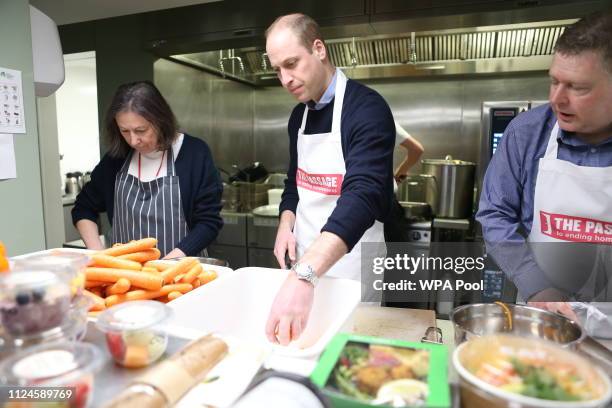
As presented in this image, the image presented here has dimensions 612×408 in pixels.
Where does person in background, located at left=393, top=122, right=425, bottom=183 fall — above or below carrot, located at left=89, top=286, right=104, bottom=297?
above

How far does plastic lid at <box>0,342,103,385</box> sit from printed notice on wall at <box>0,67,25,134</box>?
1.38m

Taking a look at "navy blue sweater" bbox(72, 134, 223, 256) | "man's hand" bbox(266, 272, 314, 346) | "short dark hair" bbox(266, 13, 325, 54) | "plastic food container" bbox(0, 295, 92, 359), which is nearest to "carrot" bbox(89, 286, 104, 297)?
"plastic food container" bbox(0, 295, 92, 359)

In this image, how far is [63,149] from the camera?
206 inches

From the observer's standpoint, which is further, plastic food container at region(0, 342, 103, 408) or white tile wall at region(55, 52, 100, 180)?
white tile wall at region(55, 52, 100, 180)

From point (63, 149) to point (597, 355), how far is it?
5.85 meters

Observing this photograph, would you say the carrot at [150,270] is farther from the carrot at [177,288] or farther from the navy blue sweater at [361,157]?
the navy blue sweater at [361,157]

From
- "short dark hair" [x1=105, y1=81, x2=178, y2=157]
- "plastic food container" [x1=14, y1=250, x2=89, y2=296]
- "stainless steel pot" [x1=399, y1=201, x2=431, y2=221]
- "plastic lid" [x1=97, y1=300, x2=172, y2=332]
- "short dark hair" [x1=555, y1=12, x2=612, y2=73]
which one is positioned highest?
"short dark hair" [x1=555, y1=12, x2=612, y2=73]

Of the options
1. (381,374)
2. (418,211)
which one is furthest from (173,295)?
(418,211)

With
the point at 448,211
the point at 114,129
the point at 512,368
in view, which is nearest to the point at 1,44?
the point at 114,129

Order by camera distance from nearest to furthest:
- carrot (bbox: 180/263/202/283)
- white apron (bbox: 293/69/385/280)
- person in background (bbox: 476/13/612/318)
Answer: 1. carrot (bbox: 180/263/202/283)
2. person in background (bbox: 476/13/612/318)
3. white apron (bbox: 293/69/385/280)

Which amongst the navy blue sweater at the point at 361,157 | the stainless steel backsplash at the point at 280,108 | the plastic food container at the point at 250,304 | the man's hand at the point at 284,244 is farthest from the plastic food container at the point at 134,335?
the stainless steel backsplash at the point at 280,108

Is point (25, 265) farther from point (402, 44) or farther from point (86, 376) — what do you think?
point (402, 44)

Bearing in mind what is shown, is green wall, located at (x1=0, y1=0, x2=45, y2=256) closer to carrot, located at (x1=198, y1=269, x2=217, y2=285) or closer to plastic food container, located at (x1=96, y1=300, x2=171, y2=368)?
carrot, located at (x1=198, y1=269, x2=217, y2=285)

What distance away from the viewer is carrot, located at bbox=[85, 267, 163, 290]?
832mm
